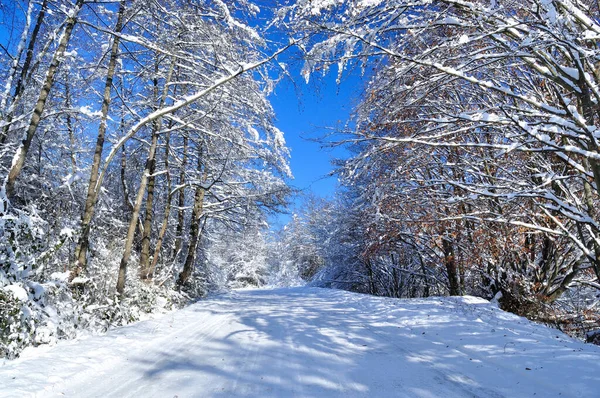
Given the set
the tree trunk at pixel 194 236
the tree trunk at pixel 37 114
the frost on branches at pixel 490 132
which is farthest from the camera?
the tree trunk at pixel 194 236

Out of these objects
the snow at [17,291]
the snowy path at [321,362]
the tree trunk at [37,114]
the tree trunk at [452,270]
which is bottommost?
the snowy path at [321,362]

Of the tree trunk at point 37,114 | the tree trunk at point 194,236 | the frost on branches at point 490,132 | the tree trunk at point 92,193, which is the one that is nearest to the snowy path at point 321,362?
the tree trunk at point 92,193

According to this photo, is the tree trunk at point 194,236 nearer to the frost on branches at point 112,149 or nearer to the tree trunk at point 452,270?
the frost on branches at point 112,149

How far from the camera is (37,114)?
5.44m

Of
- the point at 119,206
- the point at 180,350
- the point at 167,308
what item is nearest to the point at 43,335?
the point at 180,350

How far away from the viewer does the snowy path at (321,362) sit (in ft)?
10.1

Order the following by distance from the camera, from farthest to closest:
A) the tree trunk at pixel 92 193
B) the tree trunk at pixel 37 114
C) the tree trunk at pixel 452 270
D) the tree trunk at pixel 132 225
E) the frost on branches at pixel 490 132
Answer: the tree trunk at pixel 452 270
the tree trunk at pixel 132 225
the tree trunk at pixel 92 193
the tree trunk at pixel 37 114
the frost on branches at pixel 490 132

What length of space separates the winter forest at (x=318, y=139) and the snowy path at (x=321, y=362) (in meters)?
0.94

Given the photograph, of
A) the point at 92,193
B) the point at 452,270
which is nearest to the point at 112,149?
the point at 92,193

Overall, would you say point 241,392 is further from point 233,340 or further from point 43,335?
point 43,335

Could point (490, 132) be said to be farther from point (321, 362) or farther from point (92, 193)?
point (92, 193)

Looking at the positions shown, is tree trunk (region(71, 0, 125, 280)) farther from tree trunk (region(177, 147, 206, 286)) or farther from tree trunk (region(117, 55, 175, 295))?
tree trunk (region(177, 147, 206, 286))

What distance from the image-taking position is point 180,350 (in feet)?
15.1

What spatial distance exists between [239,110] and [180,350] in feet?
25.3
